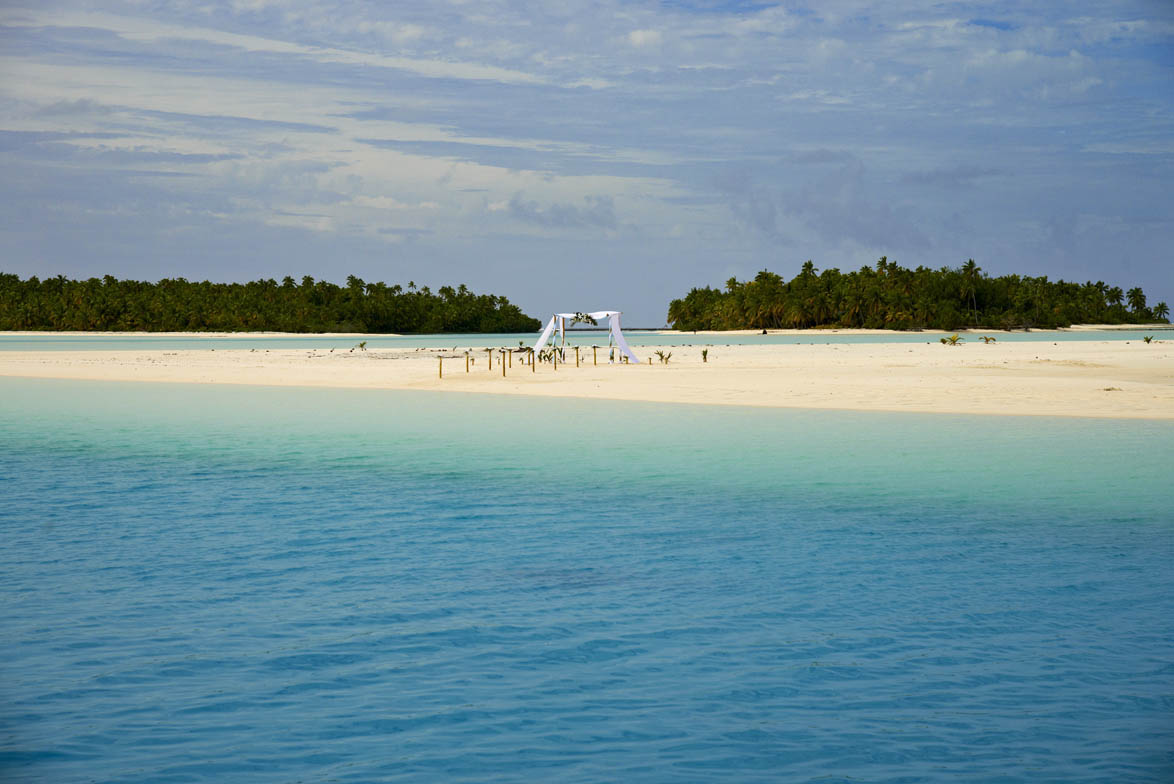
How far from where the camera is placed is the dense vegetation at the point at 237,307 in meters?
138

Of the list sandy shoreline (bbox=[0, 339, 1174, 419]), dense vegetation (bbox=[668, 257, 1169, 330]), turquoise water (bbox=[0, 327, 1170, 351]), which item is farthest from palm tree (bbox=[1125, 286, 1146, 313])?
sandy shoreline (bbox=[0, 339, 1174, 419])

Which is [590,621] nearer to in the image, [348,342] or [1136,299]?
[348,342]

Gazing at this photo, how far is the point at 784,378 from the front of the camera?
118ft

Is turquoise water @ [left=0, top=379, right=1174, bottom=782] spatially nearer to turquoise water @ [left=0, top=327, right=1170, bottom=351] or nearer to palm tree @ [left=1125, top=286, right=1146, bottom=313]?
turquoise water @ [left=0, top=327, right=1170, bottom=351]

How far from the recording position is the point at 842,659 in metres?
7.41

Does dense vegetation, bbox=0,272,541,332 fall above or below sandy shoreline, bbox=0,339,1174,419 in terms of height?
above

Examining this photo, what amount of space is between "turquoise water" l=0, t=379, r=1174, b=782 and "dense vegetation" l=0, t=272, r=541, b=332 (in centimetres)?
12807

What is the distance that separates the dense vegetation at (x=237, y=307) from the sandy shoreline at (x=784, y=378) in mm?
85465

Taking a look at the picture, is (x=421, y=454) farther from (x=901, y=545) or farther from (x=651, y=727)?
(x=651, y=727)

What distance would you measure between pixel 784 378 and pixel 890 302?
100 m

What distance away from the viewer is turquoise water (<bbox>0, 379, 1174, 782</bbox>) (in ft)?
19.6

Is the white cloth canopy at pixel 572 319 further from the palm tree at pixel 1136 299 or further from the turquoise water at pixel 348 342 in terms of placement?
the palm tree at pixel 1136 299

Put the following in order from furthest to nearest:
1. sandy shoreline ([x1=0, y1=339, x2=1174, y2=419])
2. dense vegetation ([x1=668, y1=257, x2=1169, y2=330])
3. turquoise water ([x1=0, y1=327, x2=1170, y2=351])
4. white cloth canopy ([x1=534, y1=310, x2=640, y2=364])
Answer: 1. dense vegetation ([x1=668, y1=257, x2=1169, y2=330])
2. turquoise water ([x1=0, y1=327, x2=1170, y2=351])
3. white cloth canopy ([x1=534, y1=310, x2=640, y2=364])
4. sandy shoreline ([x1=0, y1=339, x2=1174, y2=419])

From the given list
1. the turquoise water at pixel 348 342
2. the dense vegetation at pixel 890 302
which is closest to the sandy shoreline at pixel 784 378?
the turquoise water at pixel 348 342
